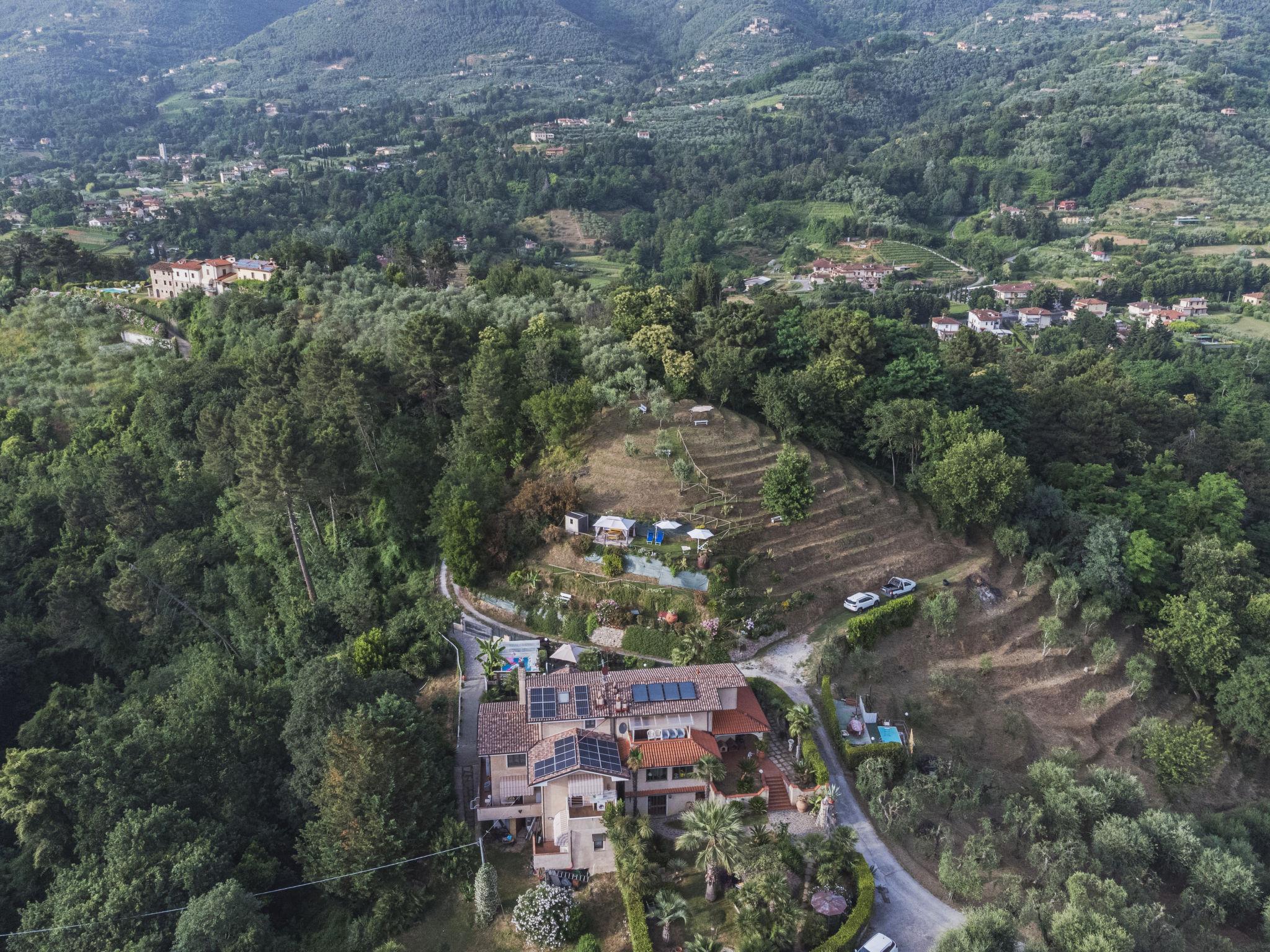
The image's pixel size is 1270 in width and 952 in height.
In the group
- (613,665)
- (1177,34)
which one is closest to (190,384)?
(613,665)

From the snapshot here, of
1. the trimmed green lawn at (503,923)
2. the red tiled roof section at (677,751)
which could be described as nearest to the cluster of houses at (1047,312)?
the red tiled roof section at (677,751)

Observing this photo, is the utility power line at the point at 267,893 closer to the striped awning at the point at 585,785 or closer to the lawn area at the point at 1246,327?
the striped awning at the point at 585,785

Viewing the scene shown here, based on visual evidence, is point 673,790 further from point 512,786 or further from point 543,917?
point 543,917

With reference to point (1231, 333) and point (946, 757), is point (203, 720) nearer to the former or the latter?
point (946, 757)

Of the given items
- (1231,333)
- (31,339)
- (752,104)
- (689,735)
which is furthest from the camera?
(752,104)

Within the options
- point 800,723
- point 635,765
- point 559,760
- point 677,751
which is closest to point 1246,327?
point 800,723

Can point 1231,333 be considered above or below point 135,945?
below

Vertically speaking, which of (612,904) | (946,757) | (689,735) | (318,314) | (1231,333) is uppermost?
(318,314)
